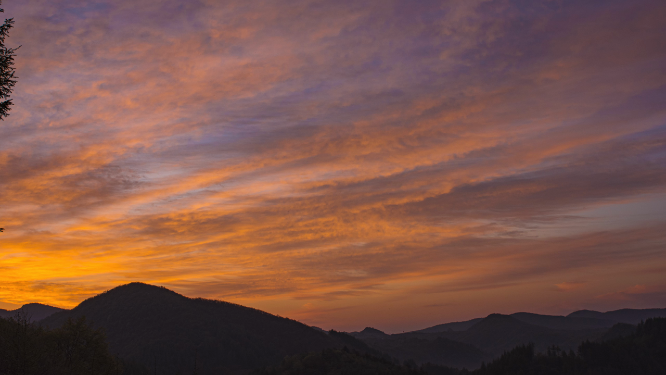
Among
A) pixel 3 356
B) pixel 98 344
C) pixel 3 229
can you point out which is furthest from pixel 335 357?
pixel 3 229

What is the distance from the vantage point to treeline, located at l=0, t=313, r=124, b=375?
48.0 metres

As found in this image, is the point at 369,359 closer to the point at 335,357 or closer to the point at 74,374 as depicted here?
the point at 335,357

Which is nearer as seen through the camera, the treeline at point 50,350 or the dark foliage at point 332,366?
the treeline at point 50,350

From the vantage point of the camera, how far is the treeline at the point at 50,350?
157 ft

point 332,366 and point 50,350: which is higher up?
point 50,350

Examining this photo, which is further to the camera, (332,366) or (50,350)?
(332,366)

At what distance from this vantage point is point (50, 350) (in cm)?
6812

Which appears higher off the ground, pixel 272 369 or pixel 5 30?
pixel 5 30

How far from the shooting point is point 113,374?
8088cm

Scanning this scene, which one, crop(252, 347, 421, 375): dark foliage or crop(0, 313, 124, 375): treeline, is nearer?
crop(0, 313, 124, 375): treeline

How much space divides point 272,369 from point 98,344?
88571 millimetres

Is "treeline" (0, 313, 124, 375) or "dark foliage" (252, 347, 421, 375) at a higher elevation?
"treeline" (0, 313, 124, 375)

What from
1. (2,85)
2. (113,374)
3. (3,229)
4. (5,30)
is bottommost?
(113,374)

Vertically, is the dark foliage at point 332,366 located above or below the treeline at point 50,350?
below
